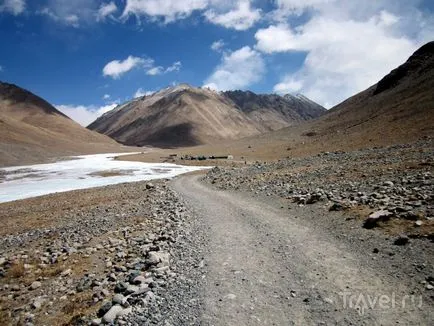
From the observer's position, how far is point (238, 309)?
884cm

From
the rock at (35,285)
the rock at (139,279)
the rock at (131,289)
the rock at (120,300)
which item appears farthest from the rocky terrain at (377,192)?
the rock at (35,285)

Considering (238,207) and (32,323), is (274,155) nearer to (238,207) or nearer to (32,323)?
(238,207)

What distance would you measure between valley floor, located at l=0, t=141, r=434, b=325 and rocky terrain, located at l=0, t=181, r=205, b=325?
0.18 feet

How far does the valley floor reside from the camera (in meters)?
8.78

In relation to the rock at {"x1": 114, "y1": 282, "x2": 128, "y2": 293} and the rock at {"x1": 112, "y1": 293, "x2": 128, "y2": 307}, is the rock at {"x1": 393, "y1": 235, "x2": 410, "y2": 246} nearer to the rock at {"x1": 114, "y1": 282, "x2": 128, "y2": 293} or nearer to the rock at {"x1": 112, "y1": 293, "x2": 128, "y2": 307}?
the rock at {"x1": 112, "y1": 293, "x2": 128, "y2": 307}

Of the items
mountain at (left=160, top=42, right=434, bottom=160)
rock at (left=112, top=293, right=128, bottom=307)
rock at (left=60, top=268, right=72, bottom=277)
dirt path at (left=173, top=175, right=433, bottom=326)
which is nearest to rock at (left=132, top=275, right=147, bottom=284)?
rock at (left=112, top=293, right=128, bottom=307)

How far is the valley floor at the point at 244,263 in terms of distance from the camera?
28.8ft

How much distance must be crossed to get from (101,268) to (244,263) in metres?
6.77

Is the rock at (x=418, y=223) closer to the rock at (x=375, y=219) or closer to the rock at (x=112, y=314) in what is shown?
the rock at (x=375, y=219)

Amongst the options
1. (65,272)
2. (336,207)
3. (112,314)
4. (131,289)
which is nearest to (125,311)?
(112,314)

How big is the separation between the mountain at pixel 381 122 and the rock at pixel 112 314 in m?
57.1

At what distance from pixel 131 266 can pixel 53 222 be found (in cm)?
1749

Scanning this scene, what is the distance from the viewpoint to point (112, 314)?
925cm

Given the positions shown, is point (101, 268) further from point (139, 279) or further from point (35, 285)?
point (139, 279)
